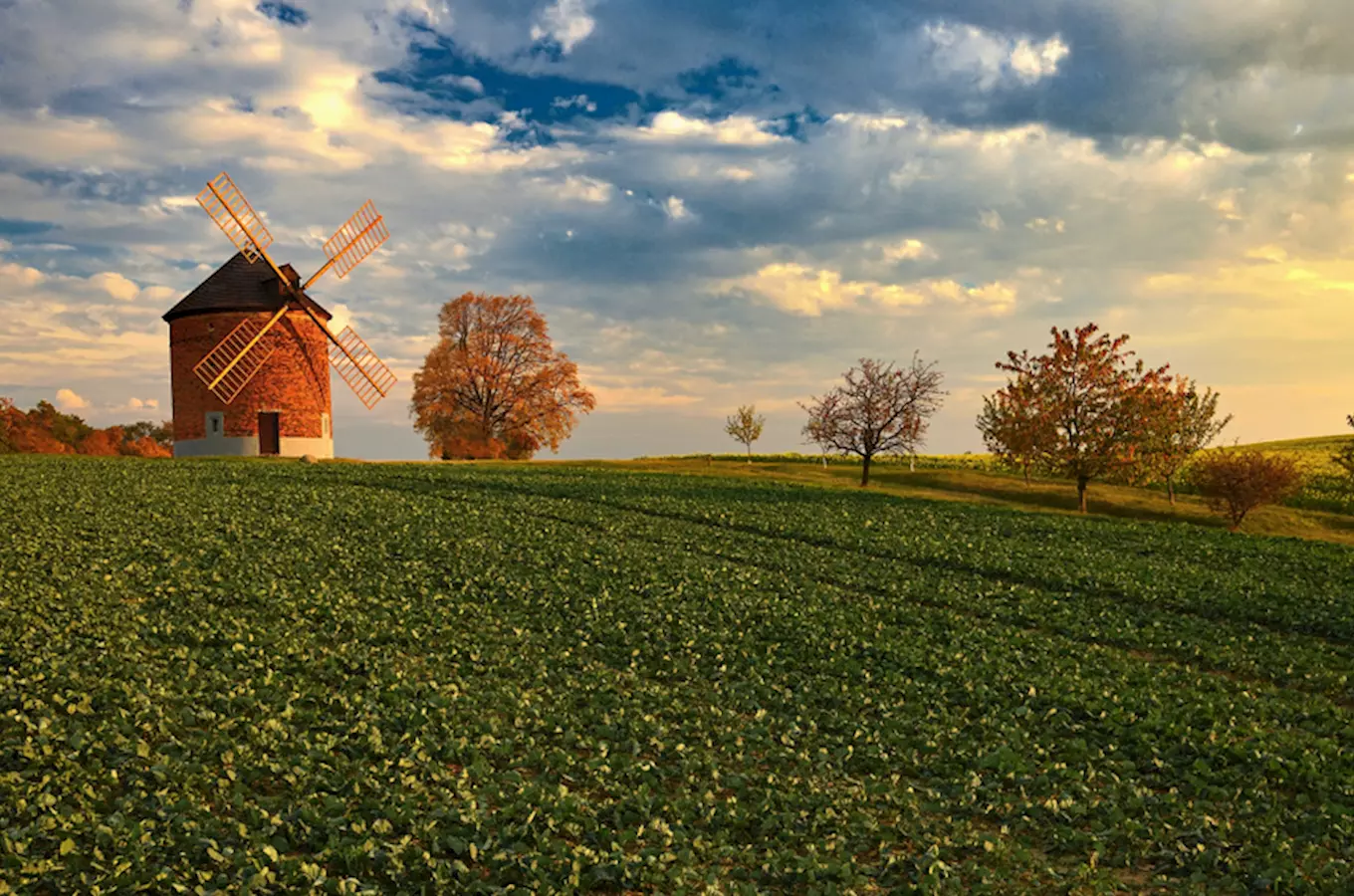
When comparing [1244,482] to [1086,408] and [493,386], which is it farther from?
[493,386]

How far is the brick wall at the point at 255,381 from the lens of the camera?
60.0 meters

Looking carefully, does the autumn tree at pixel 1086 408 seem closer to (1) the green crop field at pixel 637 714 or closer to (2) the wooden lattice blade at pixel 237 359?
(1) the green crop field at pixel 637 714

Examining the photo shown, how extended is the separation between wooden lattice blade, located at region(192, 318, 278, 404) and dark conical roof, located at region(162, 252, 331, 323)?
61.1 inches

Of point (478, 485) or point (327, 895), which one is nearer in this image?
point (327, 895)

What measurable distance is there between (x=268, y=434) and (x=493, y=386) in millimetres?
21346

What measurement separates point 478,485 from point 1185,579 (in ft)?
103

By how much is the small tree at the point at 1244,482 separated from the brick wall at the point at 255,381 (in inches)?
2231

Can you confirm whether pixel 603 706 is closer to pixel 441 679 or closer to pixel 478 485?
pixel 441 679

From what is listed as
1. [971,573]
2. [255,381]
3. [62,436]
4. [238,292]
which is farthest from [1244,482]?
[62,436]

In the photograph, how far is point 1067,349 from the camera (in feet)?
186

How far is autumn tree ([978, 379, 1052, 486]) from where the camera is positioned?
A: 182 feet

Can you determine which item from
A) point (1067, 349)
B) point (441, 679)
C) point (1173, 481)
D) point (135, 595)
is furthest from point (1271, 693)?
point (1173, 481)

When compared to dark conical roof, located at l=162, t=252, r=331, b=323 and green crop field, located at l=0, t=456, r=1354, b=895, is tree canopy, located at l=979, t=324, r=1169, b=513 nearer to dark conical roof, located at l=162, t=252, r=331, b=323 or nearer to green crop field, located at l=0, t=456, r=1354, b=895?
green crop field, located at l=0, t=456, r=1354, b=895

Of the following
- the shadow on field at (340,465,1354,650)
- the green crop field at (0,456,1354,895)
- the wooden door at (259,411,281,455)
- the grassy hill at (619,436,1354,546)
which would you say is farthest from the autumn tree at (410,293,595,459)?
the green crop field at (0,456,1354,895)
